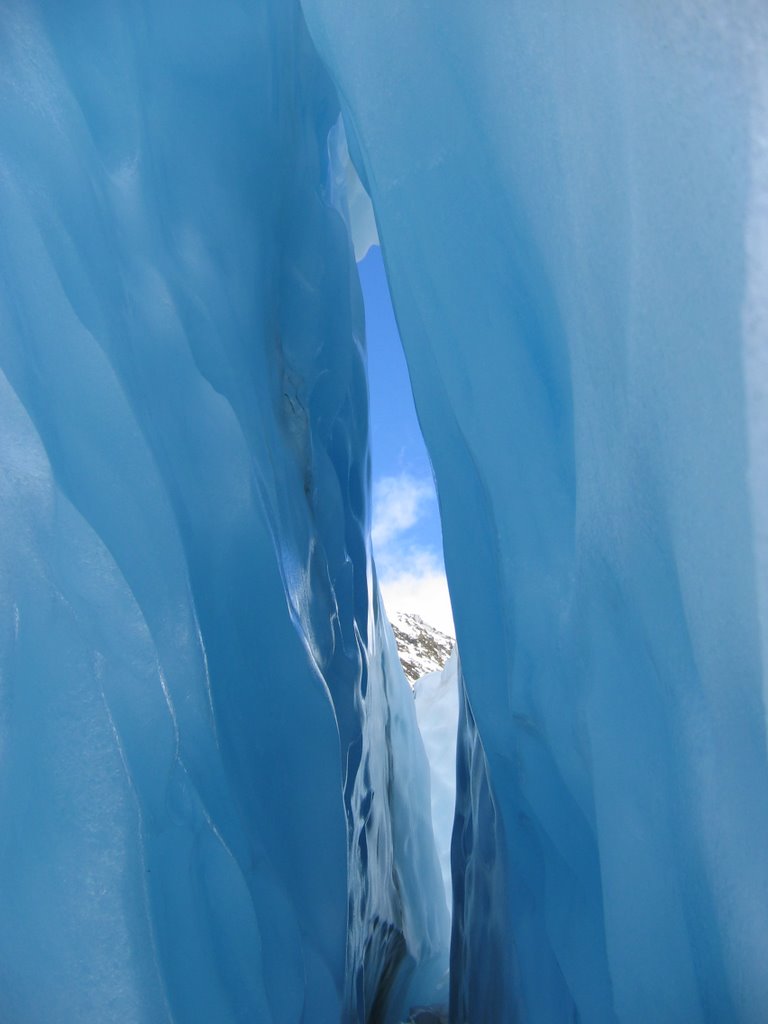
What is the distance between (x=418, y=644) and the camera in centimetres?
1814

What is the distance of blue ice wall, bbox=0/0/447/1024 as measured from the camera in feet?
4.18

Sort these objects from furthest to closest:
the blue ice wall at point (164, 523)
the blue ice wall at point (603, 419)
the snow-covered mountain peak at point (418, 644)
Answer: the snow-covered mountain peak at point (418, 644), the blue ice wall at point (164, 523), the blue ice wall at point (603, 419)

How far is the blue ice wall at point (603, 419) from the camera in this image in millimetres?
1128

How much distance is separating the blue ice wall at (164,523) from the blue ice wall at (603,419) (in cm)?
32

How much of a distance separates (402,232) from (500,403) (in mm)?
328

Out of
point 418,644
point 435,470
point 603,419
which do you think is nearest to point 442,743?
point 435,470

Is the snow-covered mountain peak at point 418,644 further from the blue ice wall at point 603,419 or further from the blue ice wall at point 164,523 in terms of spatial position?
the blue ice wall at point 603,419

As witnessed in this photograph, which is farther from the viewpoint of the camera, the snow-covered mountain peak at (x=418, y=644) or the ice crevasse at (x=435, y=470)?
the snow-covered mountain peak at (x=418, y=644)

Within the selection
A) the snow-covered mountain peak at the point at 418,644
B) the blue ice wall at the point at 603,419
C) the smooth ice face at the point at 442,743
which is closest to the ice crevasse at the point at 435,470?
the blue ice wall at the point at 603,419

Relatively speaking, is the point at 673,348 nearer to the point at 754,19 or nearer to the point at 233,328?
the point at 754,19

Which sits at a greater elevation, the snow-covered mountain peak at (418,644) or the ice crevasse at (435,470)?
the snow-covered mountain peak at (418,644)

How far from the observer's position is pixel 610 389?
3.95ft

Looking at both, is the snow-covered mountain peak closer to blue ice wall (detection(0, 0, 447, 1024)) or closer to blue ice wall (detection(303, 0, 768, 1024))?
blue ice wall (detection(0, 0, 447, 1024))

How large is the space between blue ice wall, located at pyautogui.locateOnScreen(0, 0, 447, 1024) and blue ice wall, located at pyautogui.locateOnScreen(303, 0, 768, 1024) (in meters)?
0.32
